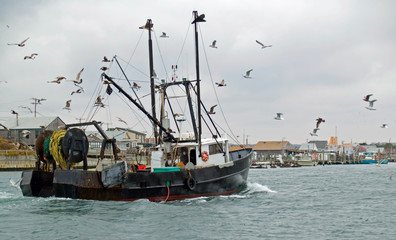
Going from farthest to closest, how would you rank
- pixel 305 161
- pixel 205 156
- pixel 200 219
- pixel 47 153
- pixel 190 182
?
pixel 305 161 < pixel 205 156 < pixel 47 153 < pixel 190 182 < pixel 200 219

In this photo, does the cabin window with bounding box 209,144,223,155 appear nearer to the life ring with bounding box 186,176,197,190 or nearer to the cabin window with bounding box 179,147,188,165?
the cabin window with bounding box 179,147,188,165

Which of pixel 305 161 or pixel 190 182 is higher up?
pixel 190 182

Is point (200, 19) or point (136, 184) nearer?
point (136, 184)

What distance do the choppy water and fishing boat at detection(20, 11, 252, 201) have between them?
26.0 inches

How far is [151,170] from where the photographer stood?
21141 millimetres

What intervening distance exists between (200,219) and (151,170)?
5764 mm

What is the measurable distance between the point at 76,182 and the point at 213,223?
21.4 feet

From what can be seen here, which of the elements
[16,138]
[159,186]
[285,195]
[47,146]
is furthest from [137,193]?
[16,138]

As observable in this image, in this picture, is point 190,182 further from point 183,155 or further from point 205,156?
point 183,155

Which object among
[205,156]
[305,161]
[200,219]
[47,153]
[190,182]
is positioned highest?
[47,153]

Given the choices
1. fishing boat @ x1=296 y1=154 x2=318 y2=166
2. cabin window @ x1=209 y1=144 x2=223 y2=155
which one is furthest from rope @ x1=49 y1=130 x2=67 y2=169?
fishing boat @ x1=296 y1=154 x2=318 y2=166

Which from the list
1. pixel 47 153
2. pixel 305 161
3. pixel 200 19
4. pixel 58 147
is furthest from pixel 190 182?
pixel 305 161

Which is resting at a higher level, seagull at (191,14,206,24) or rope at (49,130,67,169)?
seagull at (191,14,206,24)

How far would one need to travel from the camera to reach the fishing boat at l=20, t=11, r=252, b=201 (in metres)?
18.9
